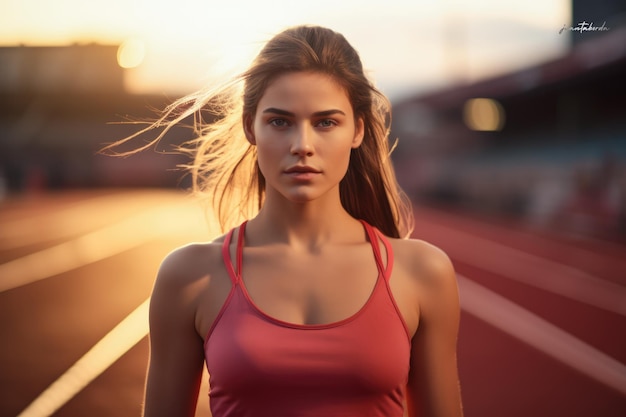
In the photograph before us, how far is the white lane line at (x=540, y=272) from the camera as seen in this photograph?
10516 millimetres

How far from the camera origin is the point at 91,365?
6586 millimetres

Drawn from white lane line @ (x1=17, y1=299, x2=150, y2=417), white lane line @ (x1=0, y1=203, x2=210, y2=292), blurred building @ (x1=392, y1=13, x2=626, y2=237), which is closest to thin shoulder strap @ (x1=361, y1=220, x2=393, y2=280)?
white lane line @ (x1=17, y1=299, x2=150, y2=417)

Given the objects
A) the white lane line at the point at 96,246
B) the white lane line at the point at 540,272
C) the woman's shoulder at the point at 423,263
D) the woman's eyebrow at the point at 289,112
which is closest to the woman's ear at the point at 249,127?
the woman's eyebrow at the point at 289,112

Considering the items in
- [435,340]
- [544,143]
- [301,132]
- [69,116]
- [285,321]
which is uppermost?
[301,132]

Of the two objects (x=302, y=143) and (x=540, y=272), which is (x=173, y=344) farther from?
(x=540, y=272)

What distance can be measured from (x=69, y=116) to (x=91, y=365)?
5343 cm

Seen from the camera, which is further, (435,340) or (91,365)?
(91,365)

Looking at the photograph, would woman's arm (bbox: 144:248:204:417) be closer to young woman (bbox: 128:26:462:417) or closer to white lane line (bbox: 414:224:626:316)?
young woman (bbox: 128:26:462:417)

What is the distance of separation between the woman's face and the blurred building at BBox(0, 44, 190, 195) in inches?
1979

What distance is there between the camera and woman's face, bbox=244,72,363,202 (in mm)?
2037

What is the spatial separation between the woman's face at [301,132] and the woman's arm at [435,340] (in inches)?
14.4

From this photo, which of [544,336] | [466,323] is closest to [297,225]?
[544,336]

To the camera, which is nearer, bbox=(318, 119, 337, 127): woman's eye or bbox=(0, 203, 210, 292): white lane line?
bbox=(318, 119, 337, 127): woman's eye

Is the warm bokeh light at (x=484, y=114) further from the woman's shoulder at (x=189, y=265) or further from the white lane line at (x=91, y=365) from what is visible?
the woman's shoulder at (x=189, y=265)
